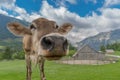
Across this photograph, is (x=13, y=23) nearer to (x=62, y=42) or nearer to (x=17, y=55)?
(x=62, y=42)

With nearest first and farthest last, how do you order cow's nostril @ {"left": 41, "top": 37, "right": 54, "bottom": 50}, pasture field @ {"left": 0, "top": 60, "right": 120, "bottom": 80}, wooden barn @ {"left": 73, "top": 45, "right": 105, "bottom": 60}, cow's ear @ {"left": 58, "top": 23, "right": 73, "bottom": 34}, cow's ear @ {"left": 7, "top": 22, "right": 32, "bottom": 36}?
cow's nostril @ {"left": 41, "top": 37, "right": 54, "bottom": 50} < cow's ear @ {"left": 7, "top": 22, "right": 32, "bottom": 36} < cow's ear @ {"left": 58, "top": 23, "right": 73, "bottom": 34} < pasture field @ {"left": 0, "top": 60, "right": 120, "bottom": 80} < wooden barn @ {"left": 73, "top": 45, "right": 105, "bottom": 60}

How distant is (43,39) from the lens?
5.39 m

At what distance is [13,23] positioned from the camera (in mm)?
7266

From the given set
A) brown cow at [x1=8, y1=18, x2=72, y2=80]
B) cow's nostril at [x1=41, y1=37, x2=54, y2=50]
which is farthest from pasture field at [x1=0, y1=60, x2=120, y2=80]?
cow's nostril at [x1=41, y1=37, x2=54, y2=50]

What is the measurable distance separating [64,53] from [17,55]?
96366 mm

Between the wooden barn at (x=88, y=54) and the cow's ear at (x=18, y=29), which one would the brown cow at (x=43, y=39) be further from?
the wooden barn at (x=88, y=54)

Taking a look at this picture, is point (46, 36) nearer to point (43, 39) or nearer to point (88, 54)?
point (43, 39)

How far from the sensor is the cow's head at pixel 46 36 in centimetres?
511

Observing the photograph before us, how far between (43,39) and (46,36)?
86mm

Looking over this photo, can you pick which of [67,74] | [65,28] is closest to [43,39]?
[65,28]

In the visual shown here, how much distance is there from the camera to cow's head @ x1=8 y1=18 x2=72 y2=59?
5.11 meters

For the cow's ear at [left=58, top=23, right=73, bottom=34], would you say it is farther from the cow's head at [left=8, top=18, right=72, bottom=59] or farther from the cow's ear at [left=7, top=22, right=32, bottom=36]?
the cow's ear at [left=7, top=22, right=32, bottom=36]

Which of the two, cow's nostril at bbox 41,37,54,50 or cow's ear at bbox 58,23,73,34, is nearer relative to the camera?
cow's nostril at bbox 41,37,54,50

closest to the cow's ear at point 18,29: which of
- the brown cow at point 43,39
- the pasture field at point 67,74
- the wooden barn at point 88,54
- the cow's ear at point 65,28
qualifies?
the brown cow at point 43,39
